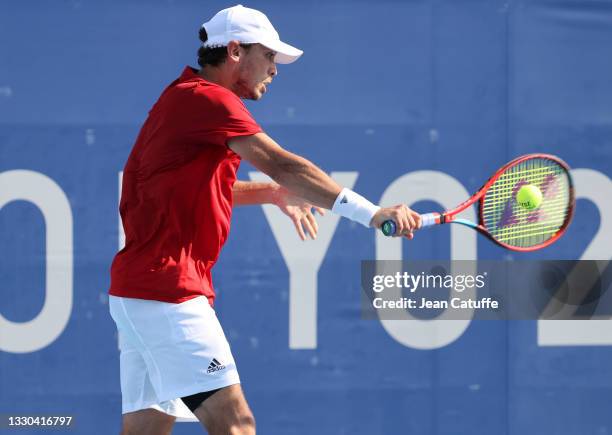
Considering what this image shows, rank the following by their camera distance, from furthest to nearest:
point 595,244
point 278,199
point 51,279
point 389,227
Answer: point 595,244
point 51,279
point 278,199
point 389,227

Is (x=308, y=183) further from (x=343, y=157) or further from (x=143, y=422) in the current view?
(x=343, y=157)

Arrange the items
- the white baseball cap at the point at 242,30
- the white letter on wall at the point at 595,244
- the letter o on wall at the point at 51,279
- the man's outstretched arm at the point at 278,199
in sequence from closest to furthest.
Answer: the white baseball cap at the point at 242,30
the man's outstretched arm at the point at 278,199
the letter o on wall at the point at 51,279
the white letter on wall at the point at 595,244

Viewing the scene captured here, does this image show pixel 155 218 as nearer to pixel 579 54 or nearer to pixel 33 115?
pixel 33 115

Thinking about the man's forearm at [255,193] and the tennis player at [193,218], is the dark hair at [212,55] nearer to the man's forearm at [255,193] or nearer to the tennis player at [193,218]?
the tennis player at [193,218]

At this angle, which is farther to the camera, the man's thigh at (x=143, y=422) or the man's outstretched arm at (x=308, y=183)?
the man's thigh at (x=143, y=422)

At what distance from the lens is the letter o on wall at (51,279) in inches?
148

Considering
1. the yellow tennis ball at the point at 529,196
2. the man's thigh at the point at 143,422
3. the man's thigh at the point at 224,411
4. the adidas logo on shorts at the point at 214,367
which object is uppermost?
the yellow tennis ball at the point at 529,196

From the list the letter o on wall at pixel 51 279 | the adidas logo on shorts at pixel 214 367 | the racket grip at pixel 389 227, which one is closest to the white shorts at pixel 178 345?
the adidas logo on shorts at pixel 214 367

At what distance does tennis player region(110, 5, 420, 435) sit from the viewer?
264 centimetres

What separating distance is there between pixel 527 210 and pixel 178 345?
129cm

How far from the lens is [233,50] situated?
282 cm

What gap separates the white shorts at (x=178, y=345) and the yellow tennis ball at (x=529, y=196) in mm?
1128

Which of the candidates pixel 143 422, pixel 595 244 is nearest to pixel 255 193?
pixel 143 422

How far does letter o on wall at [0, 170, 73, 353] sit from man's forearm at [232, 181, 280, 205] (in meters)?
0.89
